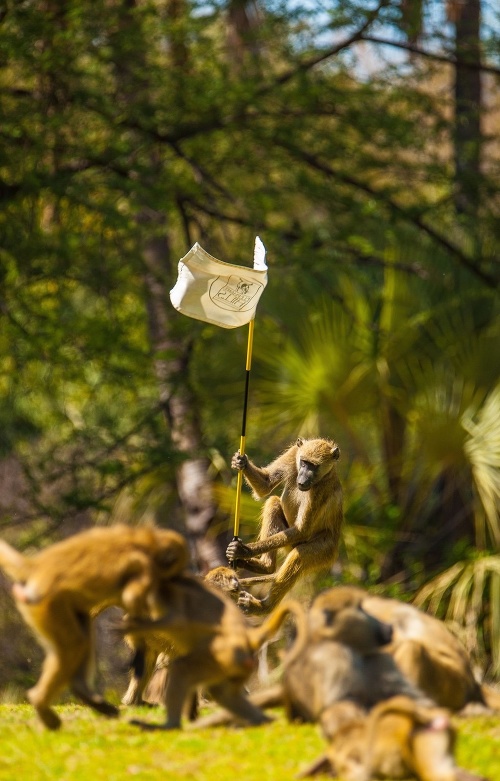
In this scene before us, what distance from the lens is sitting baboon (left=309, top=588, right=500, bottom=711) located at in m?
6.56

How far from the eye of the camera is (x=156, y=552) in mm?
6668

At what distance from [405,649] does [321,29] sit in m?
15.4

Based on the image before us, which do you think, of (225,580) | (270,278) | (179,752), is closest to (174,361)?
(270,278)

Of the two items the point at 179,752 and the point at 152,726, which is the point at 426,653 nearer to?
the point at 179,752

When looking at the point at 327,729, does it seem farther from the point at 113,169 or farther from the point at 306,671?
the point at 113,169

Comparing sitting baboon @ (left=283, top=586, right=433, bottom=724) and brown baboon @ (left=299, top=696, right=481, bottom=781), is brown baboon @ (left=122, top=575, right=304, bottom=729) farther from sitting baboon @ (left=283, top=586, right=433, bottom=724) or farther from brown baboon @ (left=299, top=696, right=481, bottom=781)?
brown baboon @ (left=299, top=696, right=481, bottom=781)

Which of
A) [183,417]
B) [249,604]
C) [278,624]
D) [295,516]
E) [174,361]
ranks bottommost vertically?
[183,417]

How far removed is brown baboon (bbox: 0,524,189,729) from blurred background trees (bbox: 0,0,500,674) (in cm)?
1006

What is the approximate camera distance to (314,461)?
1009 centimetres

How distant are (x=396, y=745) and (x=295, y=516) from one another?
4843 mm

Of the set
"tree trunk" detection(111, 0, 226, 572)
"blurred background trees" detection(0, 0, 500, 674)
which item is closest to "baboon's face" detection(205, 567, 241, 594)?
"blurred background trees" detection(0, 0, 500, 674)

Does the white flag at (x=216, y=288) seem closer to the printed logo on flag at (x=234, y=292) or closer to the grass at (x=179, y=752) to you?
the printed logo on flag at (x=234, y=292)

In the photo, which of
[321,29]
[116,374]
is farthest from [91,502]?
[321,29]

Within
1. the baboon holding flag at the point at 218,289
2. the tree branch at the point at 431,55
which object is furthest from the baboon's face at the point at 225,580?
the tree branch at the point at 431,55
